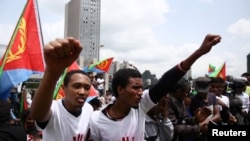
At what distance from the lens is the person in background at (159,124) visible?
298cm

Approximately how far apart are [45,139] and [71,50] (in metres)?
1.17

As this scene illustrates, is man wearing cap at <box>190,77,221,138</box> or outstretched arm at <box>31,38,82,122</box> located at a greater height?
outstretched arm at <box>31,38,82,122</box>

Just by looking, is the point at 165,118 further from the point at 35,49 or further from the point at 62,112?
the point at 35,49

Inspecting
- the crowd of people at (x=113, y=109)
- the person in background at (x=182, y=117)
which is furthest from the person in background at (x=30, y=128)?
the person in background at (x=182, y=117)

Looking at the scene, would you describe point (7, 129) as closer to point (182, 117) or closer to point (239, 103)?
point (182, 117)

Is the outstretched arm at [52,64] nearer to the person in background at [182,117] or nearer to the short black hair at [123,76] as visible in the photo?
the short black hair at [123,76]

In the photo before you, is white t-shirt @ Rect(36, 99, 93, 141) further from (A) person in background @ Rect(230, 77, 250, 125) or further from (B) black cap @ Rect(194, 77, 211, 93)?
(A) person in background @ Rect(230, 77, 250, 125)

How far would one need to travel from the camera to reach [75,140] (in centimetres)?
236

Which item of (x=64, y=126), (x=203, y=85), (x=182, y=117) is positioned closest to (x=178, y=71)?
(x=64, y=126)

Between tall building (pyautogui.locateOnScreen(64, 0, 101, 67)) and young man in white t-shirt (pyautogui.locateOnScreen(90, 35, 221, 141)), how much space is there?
2046 inches

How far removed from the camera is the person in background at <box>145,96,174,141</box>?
298cm

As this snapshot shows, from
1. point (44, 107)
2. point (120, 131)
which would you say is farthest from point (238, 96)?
point (44, 107)

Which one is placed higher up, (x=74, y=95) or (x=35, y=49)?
(x=35, y=49)

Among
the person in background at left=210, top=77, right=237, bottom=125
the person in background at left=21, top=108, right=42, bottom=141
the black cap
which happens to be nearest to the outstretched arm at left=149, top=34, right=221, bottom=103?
the black cap
